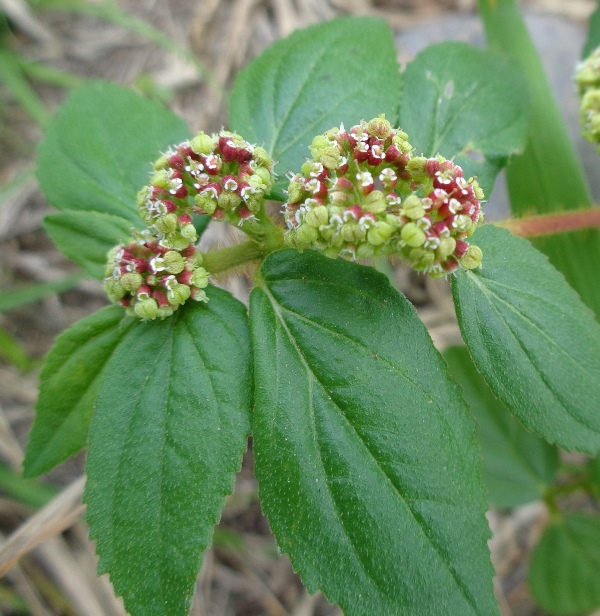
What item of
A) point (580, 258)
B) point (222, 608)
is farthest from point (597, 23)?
point (222, 608)

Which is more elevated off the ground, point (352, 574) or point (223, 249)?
point (223, 249)

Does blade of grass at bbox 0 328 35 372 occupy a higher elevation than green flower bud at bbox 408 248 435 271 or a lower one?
lower

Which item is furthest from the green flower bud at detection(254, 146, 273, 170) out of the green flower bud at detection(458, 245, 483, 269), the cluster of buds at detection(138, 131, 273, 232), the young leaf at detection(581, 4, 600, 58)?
the young leaf at detection(581, 4, 600, 58)

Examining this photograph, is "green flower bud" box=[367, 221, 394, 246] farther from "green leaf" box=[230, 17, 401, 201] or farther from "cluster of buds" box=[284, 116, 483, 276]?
"green leaf" box=[230, 17, 401, 201]

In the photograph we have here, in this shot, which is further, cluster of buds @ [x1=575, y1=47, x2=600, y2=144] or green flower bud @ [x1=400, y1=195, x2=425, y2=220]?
cluster of buds @ [x1=575, y1=47, x2=600, y2=144]

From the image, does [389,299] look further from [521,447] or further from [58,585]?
[58,585]

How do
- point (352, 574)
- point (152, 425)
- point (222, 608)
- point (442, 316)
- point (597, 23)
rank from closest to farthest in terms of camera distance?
point (352, 574) < point (152, 425) < point (597, 23) < point (222, 608) < point (442, 316)
